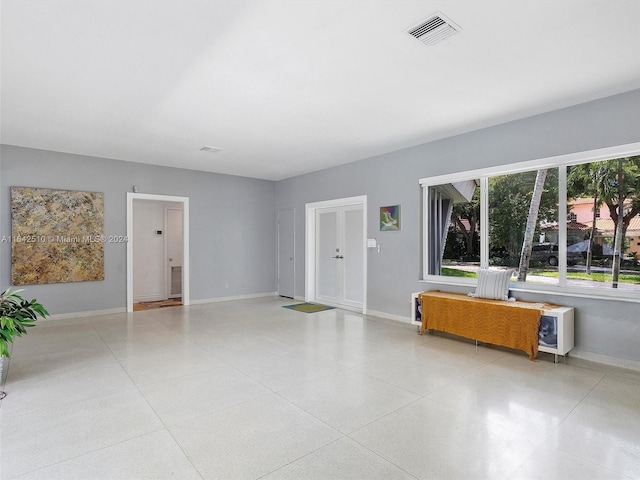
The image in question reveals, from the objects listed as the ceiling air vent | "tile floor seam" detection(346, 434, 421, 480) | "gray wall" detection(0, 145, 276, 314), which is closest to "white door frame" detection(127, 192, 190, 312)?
"gray wall" detection(0, 145, 276, 314)

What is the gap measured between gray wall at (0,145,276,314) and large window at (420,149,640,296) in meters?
4.23

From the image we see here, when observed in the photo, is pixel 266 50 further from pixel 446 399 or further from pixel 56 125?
pixel 56 125

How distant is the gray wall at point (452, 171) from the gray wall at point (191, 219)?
3.00 ft

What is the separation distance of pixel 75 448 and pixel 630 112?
5.60 meters

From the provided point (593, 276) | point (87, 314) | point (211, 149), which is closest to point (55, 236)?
point (87, 314)

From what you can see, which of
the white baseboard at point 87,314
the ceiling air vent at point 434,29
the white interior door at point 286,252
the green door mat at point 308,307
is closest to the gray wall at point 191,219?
the white baseboard at point 87,314

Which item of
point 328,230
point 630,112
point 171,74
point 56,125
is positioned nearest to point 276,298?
point 328,230

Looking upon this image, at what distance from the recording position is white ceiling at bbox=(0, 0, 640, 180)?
246cm

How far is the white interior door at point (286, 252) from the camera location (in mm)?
8383

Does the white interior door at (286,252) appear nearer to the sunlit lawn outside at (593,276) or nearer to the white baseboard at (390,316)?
the white baseboard at (390,316)

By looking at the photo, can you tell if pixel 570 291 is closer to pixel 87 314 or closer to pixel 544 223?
pixel 544 223

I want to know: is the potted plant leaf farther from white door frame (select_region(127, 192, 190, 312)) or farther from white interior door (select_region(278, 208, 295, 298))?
white interior door (select_region(278, 208, 295, 298))

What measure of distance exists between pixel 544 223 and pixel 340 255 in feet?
12.2

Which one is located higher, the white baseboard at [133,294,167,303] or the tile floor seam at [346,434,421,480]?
the white baseboard at [133,294,167,303]
